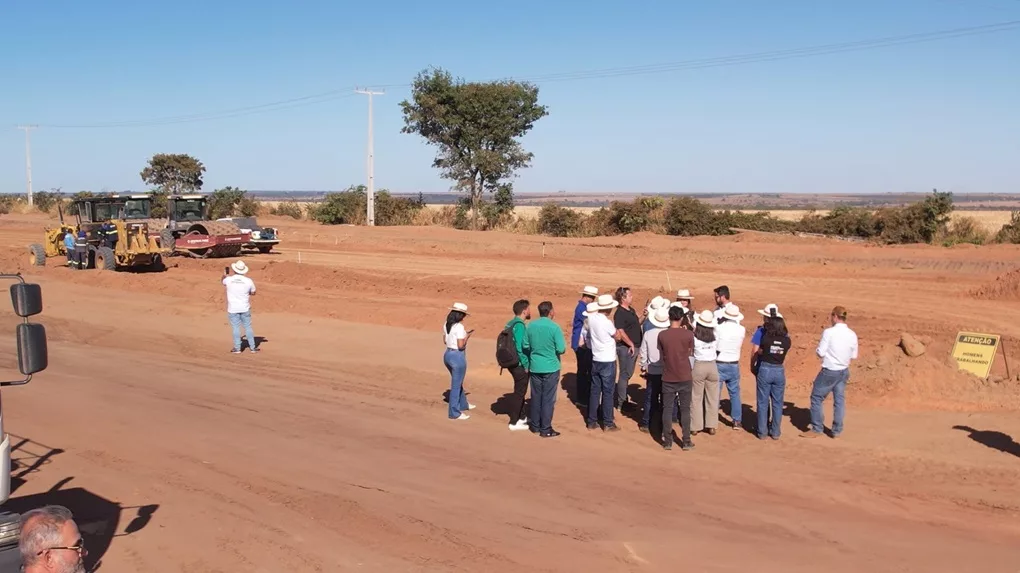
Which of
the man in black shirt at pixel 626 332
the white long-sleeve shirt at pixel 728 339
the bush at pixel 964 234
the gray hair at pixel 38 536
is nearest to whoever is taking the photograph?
the gray hair at pixel 38 536

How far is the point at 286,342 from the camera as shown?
18375 mm

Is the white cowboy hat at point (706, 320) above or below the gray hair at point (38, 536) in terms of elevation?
above

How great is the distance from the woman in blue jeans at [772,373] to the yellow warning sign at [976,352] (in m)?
4.51

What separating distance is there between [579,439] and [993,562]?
195 inches

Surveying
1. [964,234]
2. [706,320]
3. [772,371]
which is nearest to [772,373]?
[772,371]

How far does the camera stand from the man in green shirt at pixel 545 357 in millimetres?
10844

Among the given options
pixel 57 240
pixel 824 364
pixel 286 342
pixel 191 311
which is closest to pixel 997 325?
pixel 824 364

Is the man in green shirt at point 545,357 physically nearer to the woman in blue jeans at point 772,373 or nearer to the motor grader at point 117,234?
the woman in blue jeans at point 772,373

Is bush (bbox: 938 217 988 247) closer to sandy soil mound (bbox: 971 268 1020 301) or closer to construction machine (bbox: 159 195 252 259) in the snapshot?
sandy soil mound (bbox: 971 268 1020 301)

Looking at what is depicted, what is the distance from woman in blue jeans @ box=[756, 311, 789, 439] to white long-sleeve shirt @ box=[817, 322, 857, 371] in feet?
1.62

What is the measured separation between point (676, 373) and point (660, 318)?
3.06 feet

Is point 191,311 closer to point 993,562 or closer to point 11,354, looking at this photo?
point 11,354

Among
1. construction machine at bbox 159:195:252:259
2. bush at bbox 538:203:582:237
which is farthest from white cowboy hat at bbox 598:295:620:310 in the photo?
bush at bbox 538:203:582:237

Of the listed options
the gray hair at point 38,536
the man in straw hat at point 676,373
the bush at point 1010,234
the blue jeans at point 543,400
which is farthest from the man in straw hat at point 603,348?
the bush at point 1010,234
